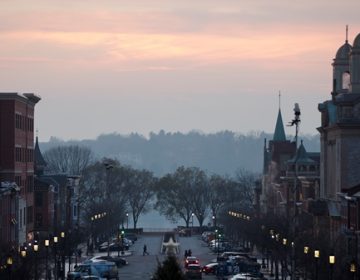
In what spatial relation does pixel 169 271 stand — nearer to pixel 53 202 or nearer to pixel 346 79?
pixel 346 79

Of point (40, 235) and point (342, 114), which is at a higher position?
point (342, 114)

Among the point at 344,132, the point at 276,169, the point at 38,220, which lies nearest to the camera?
the point at 344,132

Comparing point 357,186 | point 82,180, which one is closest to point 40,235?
point 357,186

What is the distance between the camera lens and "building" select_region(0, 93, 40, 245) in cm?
11300

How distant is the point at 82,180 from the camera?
643 feet

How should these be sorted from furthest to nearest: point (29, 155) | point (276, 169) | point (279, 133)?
1. point (279, 133)
2. point (276, 169)
3. point (29, 155)

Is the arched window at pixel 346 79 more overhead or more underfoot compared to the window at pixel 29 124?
more overhead

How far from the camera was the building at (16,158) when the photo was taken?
113000mm

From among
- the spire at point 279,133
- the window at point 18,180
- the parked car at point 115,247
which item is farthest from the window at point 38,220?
the spire at point 279,133

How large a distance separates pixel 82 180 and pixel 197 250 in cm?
5148

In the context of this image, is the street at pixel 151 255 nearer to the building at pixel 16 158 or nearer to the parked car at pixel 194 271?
the parked car at pixel 194 271

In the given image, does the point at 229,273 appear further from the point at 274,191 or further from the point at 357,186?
the point at 274,191

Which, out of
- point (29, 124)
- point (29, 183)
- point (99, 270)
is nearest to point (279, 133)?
point (29, 124)

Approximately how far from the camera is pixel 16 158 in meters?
118
